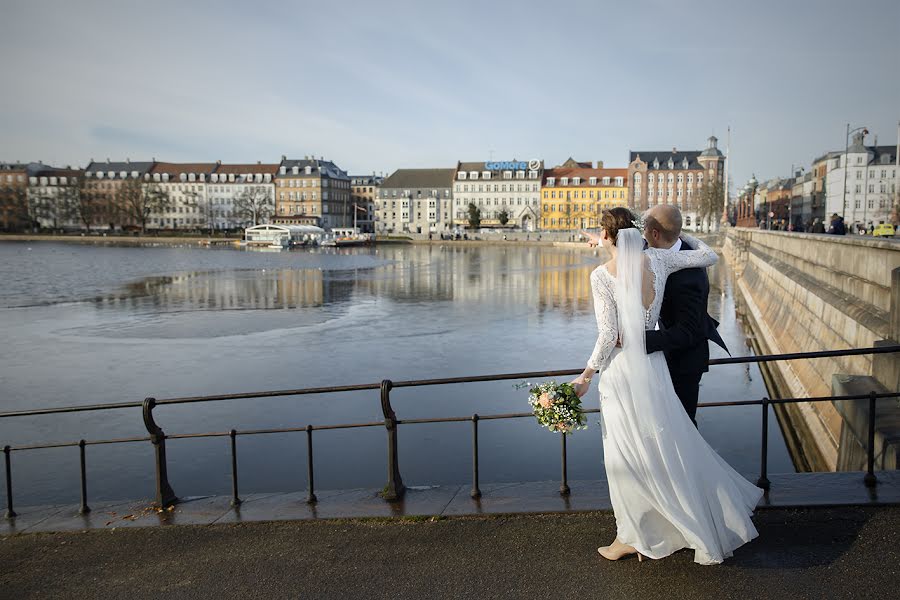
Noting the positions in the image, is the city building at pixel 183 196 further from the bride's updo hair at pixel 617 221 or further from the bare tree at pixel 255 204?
the bride's updo hair at pixel 617 221

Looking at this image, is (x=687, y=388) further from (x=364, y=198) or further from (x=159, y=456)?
(x=364, y=198)

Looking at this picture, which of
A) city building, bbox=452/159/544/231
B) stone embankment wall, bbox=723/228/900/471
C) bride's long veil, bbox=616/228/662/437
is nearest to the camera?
bride's long veil, bbox=616/228/662/437

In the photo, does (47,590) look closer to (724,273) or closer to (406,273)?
(406,273)

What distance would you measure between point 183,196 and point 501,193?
6560cm

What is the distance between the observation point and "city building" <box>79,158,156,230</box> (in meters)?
133

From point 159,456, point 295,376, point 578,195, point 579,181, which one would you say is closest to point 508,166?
point 579,181

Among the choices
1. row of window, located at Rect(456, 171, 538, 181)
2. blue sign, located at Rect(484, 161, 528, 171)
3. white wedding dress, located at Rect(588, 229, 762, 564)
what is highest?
blue sign, located at Rect(484, 161, 528, 171)

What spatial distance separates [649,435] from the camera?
421 centimetres

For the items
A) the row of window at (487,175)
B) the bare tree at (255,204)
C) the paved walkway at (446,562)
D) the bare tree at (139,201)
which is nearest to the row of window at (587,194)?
the row of window at (487,175)

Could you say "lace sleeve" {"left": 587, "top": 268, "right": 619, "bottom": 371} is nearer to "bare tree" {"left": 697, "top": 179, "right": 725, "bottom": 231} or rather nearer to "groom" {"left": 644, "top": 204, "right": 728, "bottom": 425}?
"groom" {"left": 644, "top": 204, "right": 728, "bottom": 425}

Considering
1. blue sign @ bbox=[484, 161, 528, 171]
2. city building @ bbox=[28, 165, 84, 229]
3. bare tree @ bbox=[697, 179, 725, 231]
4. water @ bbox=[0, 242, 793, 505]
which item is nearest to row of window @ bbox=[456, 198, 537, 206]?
blue sign @ bbox=[484, 161, 528, 171]

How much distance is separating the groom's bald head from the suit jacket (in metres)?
0.13

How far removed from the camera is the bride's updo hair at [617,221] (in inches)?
163

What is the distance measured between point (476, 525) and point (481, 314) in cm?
2551
